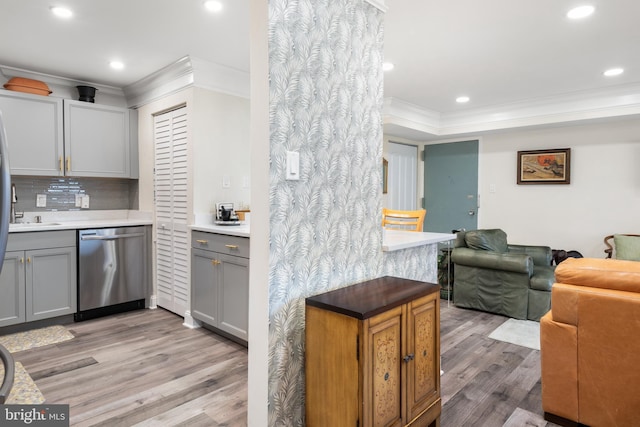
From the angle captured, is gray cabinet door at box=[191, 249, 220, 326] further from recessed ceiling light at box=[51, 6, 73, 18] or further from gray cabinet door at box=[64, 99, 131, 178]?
recessed ceiling light at box=[51, 6, 73, 18]

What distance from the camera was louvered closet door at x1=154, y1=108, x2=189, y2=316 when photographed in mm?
3533

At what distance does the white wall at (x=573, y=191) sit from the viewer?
4.58 metres

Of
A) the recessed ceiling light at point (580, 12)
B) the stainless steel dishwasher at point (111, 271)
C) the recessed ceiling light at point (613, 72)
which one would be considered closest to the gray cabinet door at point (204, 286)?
the stainless steel dishwasher at point (111, 271)

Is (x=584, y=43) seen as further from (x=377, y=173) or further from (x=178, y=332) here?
(x=178, y=332)

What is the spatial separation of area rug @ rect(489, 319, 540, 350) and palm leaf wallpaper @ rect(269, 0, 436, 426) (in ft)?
5.73

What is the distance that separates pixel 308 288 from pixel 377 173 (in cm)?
77

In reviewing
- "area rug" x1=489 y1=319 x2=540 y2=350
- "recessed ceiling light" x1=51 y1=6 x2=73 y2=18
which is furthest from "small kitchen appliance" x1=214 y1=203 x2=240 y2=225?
"area rug" x1=489 y1=319 x2=540 y2=350

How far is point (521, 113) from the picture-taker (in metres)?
4.87

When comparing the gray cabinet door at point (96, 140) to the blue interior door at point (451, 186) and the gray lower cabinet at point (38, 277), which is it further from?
the blue interior door at point (451, 186)

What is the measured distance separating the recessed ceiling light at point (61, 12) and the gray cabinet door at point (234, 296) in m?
1.91

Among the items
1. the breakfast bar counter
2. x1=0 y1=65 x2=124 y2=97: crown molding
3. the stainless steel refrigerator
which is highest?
x1=0 y1=65 x2=124 y2=97: crown molding

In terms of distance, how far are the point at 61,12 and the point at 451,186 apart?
17.3 ft

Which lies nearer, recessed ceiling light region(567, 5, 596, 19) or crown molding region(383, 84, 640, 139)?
recessed ceiling light region(567, 5, 596, 19)

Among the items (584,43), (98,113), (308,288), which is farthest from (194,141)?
(584,43)
